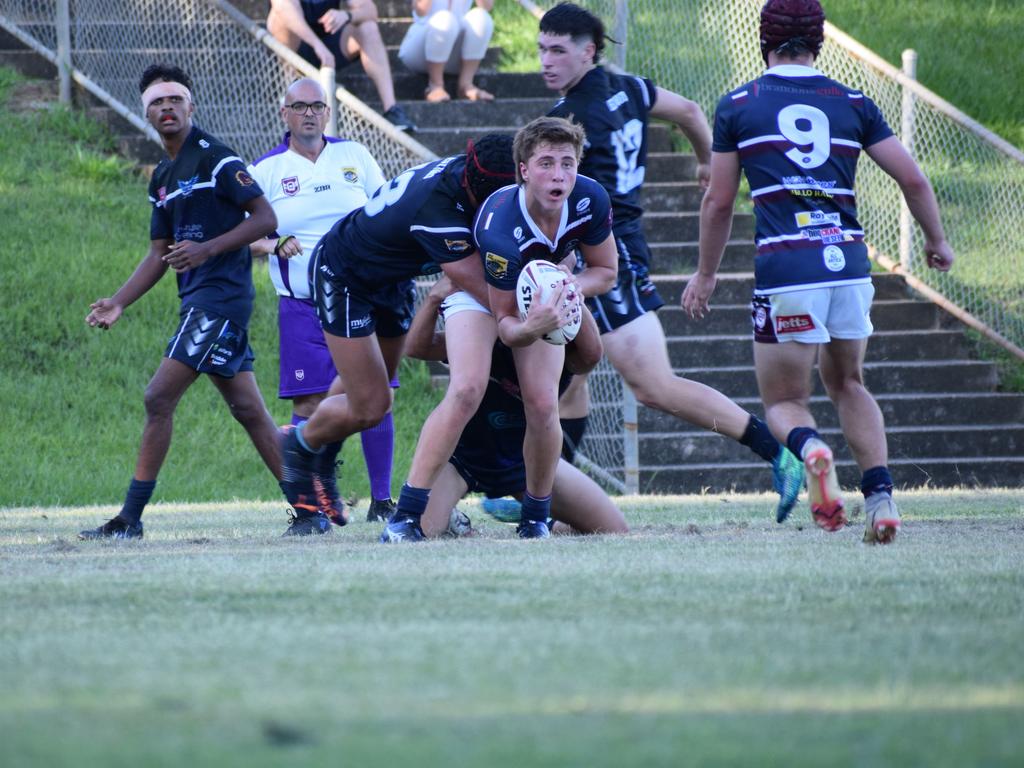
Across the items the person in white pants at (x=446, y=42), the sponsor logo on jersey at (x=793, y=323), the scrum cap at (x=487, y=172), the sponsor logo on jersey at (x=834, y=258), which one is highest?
the person in white pants at (x=446, y=42)

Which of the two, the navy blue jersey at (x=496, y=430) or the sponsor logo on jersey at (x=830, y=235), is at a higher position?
the sponsor logo on jersey at (x=830, y=235)

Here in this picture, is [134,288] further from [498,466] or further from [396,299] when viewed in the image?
[498,466]

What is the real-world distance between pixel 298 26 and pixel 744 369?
16.1 ft

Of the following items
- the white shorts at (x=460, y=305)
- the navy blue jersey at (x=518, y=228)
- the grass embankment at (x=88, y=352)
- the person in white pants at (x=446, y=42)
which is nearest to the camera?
the navy blue jersey at (x=518, y=228)

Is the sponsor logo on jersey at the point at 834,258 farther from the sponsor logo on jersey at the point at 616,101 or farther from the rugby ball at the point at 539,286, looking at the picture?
the sponsor logo on jersey at the point at 616,101

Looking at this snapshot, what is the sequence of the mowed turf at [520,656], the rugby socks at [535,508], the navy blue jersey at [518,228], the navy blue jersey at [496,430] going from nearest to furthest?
the mowed turf at [520,656] < the navy blue jersey at [518,228] < the rugby socks at [535,508] < the navy blue jersey at [496,430]

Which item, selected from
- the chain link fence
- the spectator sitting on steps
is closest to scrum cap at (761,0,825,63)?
the chain link fence

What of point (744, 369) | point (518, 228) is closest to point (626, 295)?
point (518, 228)

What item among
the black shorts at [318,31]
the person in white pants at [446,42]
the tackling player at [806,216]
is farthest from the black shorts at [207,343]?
the person in white pants at [446,42]

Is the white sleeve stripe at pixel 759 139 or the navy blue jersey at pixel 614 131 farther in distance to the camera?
the navy blue jersey at pixel 614 131

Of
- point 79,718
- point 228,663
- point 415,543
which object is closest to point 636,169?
point 415,543

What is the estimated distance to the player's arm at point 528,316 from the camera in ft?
19.4

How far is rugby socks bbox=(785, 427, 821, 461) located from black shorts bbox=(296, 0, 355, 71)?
353 inches

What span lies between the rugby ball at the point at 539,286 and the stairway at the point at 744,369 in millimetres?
5521
